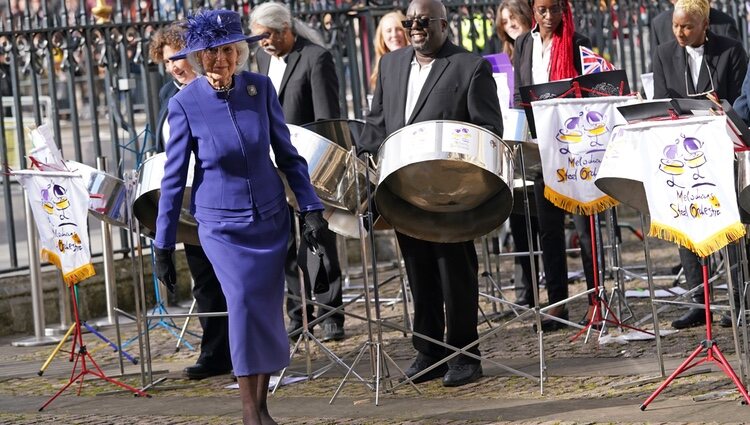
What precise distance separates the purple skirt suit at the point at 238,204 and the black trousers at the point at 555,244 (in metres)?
2.02

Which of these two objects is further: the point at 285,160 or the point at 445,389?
the point at 445,389

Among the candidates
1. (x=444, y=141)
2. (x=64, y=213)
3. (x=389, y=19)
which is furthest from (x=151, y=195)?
(x=389, y=19)

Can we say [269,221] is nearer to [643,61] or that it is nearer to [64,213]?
[64,213]

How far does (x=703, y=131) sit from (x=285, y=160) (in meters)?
1.33

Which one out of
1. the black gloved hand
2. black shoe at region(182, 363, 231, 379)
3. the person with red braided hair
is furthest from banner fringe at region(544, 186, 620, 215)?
black shoe at region(182, 363, 231, 379)

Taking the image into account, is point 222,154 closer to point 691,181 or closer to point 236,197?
point 236,197

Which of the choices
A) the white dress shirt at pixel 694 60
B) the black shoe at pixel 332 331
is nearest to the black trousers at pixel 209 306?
the black shoe at pixel 332 331

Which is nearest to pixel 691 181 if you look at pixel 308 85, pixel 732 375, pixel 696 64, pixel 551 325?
pixel 732 375

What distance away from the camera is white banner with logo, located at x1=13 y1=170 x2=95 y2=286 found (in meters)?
5.45

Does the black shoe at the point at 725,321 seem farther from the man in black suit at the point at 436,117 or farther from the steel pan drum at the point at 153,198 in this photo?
the steel pan drum at the point at 153,198

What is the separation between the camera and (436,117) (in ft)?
16.6

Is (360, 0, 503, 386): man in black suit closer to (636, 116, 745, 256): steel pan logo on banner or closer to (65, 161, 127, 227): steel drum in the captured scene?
(636, 116, 745, 256): steel pan logo on banner

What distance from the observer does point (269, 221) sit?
4.34 metres

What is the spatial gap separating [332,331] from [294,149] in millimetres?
2109
